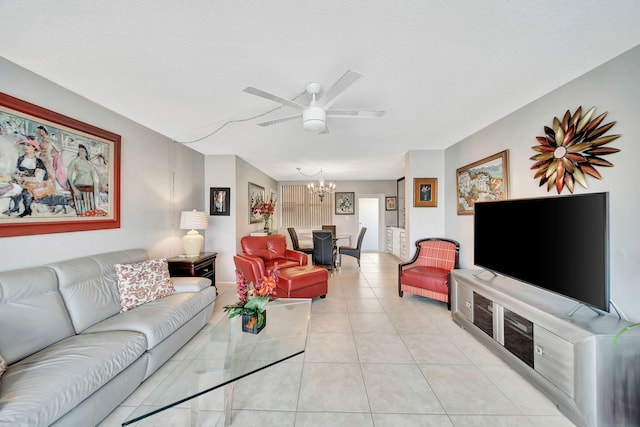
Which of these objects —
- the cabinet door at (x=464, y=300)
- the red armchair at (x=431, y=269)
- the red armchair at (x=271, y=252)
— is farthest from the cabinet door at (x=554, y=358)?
the red armchair at (x=271, y=252)

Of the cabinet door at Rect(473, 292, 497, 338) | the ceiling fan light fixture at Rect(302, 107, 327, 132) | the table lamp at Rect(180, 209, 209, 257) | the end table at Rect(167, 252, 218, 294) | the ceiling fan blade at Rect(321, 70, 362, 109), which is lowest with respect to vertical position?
the cabinet door at Rect(473, 292, 497, 338)

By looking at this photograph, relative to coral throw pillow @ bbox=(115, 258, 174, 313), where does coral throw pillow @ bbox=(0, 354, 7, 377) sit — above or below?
below

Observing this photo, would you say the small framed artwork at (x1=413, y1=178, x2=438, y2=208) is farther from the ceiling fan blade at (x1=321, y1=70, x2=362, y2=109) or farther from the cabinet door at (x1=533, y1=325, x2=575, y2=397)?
the ceiling fan blade at (x1=321, y1=70, x2=362, y2=109)

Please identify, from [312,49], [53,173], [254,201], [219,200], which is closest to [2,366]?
[53,173]

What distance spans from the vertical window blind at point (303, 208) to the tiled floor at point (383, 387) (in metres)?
5.36

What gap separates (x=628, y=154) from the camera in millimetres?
1680

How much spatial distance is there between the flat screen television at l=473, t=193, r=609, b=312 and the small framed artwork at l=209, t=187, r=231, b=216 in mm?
4099

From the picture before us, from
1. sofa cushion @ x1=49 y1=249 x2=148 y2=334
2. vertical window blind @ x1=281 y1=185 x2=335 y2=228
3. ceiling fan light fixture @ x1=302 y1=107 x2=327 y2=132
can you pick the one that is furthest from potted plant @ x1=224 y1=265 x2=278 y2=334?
vertical window blind @ x1=281 y1=185 x2=335 y2=228

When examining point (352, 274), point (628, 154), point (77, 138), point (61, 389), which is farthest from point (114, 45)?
point (352, 274)

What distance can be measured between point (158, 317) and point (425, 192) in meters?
4.14

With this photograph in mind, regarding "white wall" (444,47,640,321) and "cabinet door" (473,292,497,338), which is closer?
"white wall" (444,47,640,321)

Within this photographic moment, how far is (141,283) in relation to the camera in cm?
236

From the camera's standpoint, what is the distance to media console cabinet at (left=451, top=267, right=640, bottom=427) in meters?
1.42

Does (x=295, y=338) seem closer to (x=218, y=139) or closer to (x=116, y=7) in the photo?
(x=116, y=7)
